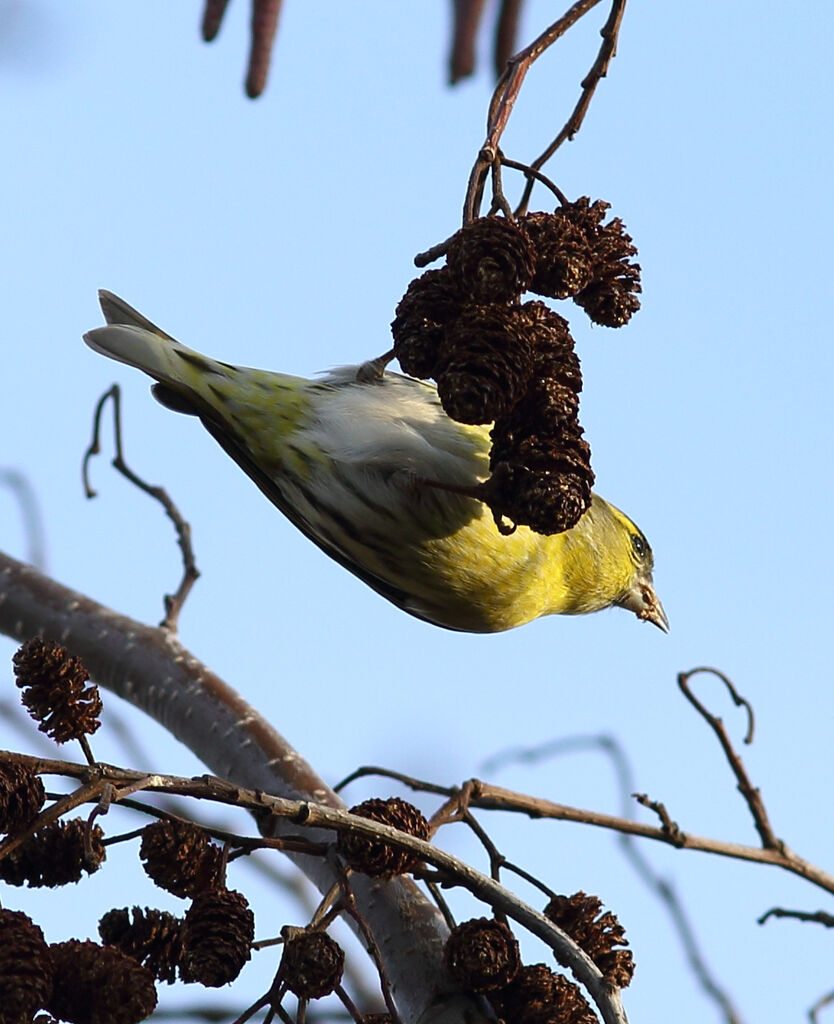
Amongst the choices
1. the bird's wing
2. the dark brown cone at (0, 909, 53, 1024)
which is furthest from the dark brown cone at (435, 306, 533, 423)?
the bird's wing

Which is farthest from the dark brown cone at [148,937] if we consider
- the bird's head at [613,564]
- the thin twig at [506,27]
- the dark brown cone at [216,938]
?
the bird's head at [613,564]

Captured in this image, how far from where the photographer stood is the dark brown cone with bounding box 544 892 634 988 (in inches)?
71.7

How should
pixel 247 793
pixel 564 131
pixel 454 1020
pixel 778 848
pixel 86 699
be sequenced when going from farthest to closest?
pixel 778 848
pixel 564 131
pixel 454 1020
pixel 86 699
pixel 247 793

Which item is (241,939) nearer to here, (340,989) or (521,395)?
(340,989)

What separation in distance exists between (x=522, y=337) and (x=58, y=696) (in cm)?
67

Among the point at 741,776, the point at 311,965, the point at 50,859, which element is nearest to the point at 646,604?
the point at 741,776

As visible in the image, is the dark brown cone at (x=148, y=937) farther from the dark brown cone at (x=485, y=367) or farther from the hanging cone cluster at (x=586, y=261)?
the hanging cone cluster at (x=586, y=261)

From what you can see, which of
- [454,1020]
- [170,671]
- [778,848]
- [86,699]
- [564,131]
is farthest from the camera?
[170,671]

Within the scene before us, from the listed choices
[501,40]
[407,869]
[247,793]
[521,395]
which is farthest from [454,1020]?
[501,40]

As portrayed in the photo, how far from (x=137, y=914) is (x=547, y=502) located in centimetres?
67

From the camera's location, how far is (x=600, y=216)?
1.86m

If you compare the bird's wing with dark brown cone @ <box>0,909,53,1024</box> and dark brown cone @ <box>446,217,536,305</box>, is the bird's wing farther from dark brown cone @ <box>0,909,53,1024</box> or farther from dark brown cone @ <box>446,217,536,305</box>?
dark brown cone @ <box>0,909,53,1024</box>

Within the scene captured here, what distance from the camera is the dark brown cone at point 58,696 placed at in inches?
60.7

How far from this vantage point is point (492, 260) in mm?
1642
